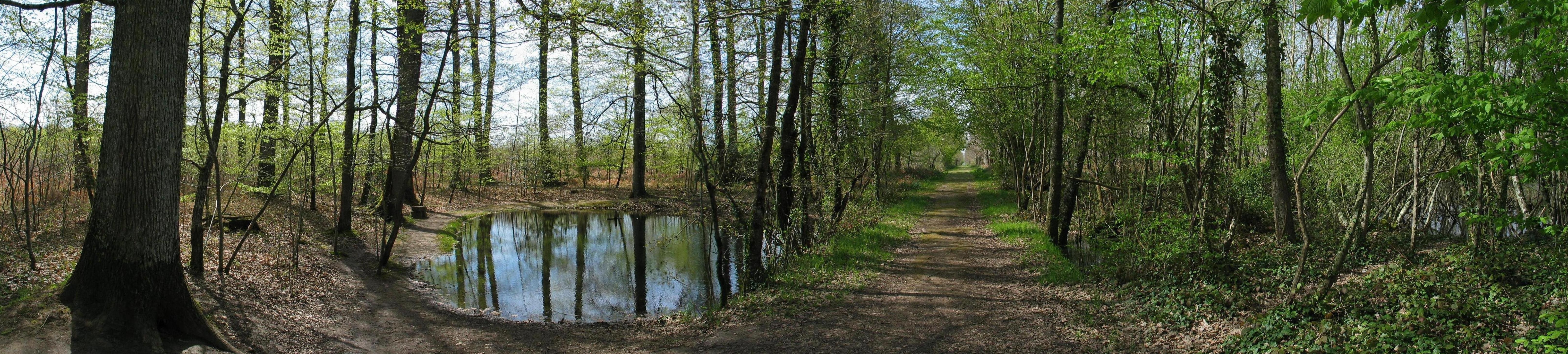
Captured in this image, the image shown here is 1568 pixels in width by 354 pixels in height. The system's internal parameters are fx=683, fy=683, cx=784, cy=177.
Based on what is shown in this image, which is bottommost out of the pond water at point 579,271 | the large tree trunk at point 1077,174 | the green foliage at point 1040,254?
the pond water at point 579,271

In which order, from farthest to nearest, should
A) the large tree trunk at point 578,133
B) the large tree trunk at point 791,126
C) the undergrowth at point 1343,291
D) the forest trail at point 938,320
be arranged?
the large tree trunk at point 578,133
the large tree trunk at point 791,126
the forest trail at point 938,320
the undergrowth at point 1343,291

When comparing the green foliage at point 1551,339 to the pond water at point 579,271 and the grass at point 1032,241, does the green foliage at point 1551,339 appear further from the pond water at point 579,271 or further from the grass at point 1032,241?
the pond water at point 579,271

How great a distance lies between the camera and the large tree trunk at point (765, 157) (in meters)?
8.92

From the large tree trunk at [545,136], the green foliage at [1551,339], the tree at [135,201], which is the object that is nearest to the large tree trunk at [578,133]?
the large tree trunk at [545,136]

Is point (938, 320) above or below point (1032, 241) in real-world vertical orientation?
below

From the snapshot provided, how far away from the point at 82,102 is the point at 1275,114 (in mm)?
14238

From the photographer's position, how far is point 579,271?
1270 cm

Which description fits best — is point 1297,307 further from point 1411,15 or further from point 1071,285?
point 1411,15

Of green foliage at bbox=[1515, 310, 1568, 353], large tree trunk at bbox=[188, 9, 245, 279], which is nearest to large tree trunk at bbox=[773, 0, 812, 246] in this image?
large tree trunk at bbox=[188, 9, 245, 279]

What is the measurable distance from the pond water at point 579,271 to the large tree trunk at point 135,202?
3.85 metres

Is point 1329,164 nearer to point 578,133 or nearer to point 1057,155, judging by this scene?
point 1057,155

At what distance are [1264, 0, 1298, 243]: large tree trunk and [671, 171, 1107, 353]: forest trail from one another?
2.22 metres

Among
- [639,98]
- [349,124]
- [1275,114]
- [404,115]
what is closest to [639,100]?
[639,98]

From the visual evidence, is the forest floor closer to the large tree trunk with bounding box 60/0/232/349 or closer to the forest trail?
the forest trail
